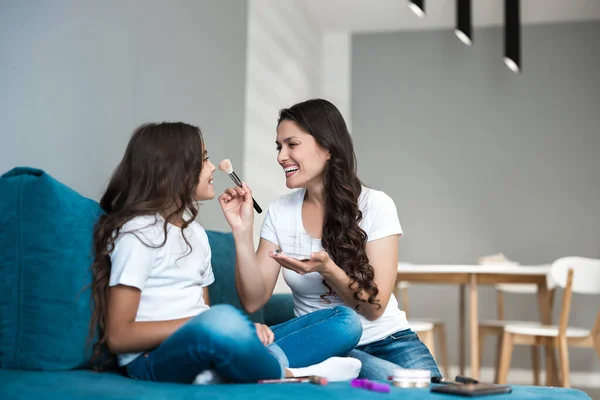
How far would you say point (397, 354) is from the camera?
1869 millimetres

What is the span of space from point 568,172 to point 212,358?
4.42 m

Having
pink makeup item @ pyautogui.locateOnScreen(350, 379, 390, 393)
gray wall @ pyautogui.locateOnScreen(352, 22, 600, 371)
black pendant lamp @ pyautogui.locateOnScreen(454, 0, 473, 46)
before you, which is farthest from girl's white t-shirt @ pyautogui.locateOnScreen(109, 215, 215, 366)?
gray wall @ pyautogui.locateOnScreen(352, 22, 600, 371)

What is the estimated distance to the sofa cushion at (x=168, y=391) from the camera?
46.3 inches

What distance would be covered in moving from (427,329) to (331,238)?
5.55 ft

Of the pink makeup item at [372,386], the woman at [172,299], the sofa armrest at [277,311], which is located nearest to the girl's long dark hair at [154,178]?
the woman at [172,299]

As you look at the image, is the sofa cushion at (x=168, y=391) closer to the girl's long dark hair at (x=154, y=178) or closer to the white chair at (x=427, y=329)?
the girl's long dark hair at (x=154, y=178)

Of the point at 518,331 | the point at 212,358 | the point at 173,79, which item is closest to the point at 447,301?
the point at 518,331

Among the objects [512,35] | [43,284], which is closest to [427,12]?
[512,35]

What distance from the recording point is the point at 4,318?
1378 millimetres

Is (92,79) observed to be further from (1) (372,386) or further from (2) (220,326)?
(1) (372,386)

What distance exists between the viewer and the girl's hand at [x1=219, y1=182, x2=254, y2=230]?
6.03ft

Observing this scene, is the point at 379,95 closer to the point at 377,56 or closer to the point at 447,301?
the point at 377,56

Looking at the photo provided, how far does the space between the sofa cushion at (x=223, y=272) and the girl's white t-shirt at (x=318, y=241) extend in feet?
0.82

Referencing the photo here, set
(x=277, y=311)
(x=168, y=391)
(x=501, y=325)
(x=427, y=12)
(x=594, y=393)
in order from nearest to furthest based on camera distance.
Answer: (x=168, y=391) → (x=277, y=311) → (x=501, y=325) → (x=594, y=393) → (x=427, y=12)
